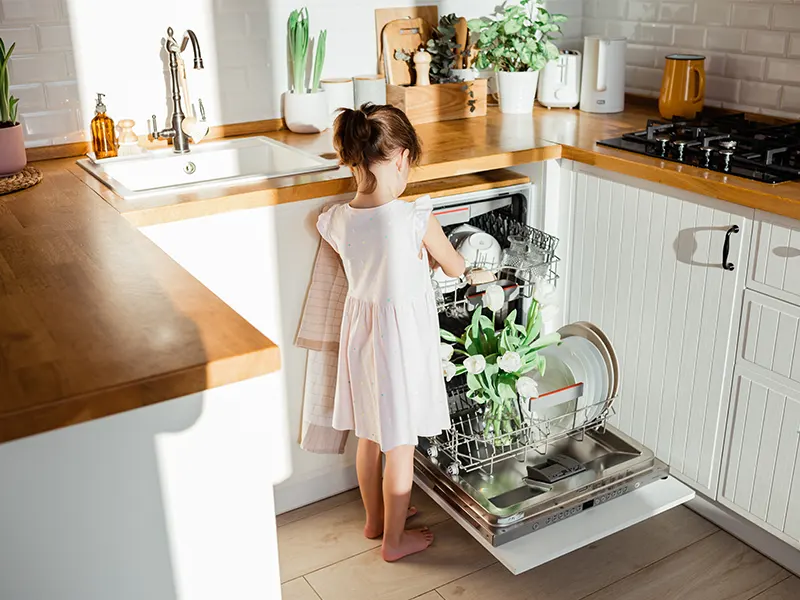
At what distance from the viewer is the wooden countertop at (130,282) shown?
100 cm

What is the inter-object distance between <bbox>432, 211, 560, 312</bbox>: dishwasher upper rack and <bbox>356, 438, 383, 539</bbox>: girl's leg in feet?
1.31

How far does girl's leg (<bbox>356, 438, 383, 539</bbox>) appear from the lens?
211 cm

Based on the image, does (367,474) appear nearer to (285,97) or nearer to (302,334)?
(302,334)

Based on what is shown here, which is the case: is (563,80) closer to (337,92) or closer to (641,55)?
(641,55)

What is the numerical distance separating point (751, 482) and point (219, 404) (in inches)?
58.1

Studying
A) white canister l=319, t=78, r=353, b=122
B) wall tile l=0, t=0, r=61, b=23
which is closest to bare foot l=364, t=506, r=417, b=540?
white canister l=319, t=78, r=353, b=122

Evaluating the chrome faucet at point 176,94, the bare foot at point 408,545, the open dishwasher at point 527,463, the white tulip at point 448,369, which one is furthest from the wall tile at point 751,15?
the bare foot at point 408,545

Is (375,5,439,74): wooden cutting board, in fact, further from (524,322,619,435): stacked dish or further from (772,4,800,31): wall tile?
(524,322,619,435): stacked dish

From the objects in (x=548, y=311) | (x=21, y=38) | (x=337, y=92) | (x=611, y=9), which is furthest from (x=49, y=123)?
(x=611, y=9)

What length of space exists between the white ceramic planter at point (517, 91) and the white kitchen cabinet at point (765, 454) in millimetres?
1202

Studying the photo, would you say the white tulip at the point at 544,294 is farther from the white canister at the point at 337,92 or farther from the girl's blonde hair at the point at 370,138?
the white canister at the point at 337,92

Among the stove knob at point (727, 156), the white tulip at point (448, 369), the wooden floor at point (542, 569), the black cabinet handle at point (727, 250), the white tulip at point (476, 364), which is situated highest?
the stove knob at point (727, 156)

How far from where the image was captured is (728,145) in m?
2.14

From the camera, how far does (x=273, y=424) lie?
2.18 m
